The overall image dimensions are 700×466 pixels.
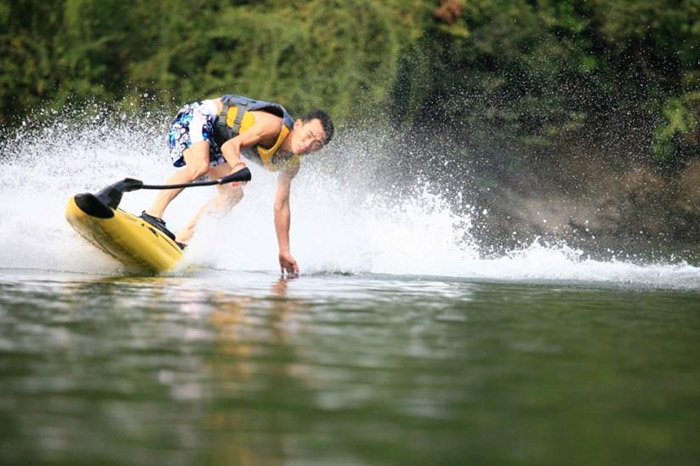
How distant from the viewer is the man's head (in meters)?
8.23

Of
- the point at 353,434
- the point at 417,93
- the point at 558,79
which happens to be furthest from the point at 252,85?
the point at 353,434

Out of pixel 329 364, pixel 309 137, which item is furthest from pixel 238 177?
pixel 329 364

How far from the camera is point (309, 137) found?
8258mm

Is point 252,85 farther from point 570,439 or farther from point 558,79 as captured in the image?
point 570,439

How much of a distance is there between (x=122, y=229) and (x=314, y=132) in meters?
1.33

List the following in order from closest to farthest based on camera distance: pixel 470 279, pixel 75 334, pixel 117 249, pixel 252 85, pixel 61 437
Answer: pixel 61 437, pixel 75 334, pixel 117 249, pixel 470 279, pixel 252 85

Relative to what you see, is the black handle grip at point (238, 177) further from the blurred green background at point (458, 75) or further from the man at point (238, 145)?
the blurred green background at point (458, 75)

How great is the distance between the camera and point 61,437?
2748 millimetres

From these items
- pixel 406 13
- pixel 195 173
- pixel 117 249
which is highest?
pixel 406 13

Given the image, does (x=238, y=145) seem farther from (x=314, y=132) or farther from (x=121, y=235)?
(x=121, y=235)

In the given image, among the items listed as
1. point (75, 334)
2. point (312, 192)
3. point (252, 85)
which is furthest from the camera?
point (252, 85)

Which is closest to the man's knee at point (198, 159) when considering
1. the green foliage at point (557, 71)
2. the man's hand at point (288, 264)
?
the man's hand at point (288, 264)

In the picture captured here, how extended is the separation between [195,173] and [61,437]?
5.90 meters

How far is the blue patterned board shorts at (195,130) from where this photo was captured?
874 cm
